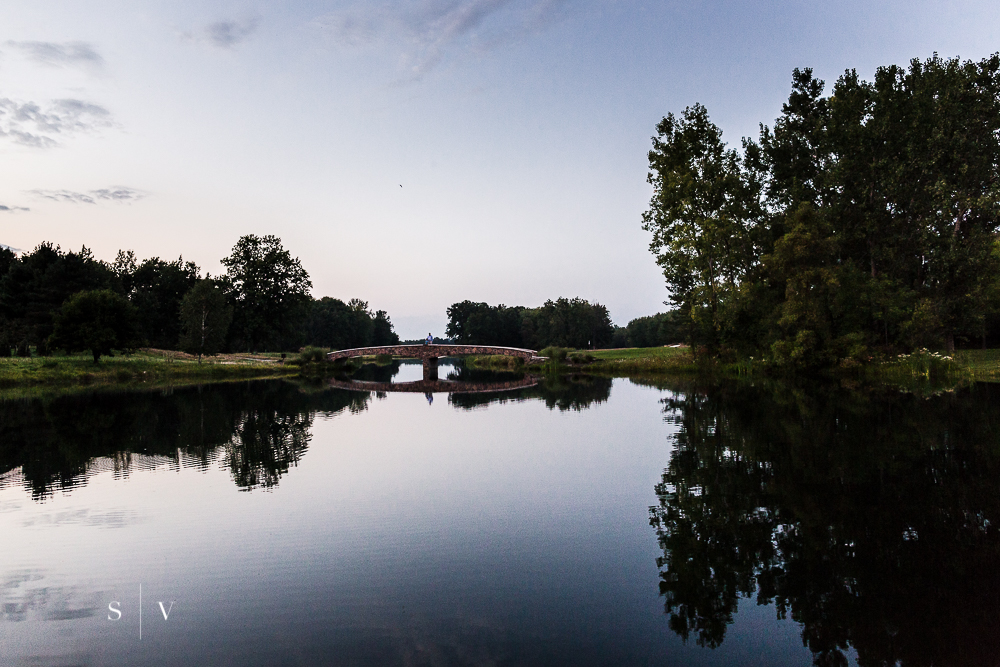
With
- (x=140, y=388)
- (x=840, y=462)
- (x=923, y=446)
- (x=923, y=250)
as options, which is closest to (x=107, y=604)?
(x=840, y=462)

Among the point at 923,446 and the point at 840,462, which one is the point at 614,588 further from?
the point at 923,446

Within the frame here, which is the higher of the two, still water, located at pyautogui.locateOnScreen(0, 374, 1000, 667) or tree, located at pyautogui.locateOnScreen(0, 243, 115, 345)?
tree, located at pyautogui.locateOnScreen(0, 243, 115, 345)

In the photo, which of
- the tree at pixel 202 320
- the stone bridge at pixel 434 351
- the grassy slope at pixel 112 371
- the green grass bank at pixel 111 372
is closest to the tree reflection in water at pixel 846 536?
the green grass bank at pixel 111 372

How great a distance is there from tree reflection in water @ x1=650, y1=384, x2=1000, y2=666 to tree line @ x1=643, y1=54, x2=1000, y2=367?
23237 mm

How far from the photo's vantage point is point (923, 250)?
38.2 meters

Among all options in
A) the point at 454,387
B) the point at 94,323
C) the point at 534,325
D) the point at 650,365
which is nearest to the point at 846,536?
the point at 454,387

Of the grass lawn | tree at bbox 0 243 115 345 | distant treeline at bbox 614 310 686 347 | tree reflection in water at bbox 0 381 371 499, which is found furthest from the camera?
distant treeline at bbox 614 310 686 347

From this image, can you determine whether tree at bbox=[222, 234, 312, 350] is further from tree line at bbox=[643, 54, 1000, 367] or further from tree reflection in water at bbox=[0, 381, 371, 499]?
tree line at bbox=[643, 54, 1000, 367]

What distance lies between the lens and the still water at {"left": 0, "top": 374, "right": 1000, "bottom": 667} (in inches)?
238

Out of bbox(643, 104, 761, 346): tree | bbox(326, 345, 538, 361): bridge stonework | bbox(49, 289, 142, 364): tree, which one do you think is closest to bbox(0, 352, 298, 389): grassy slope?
bbox(49, 289, 142, 364): tree

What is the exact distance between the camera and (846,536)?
28.7 feet

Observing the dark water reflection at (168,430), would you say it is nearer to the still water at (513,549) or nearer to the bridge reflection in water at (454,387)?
the still water at (513,549)

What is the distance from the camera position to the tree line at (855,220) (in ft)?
121

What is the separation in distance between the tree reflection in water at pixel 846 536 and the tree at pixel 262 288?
7737 centimetres
